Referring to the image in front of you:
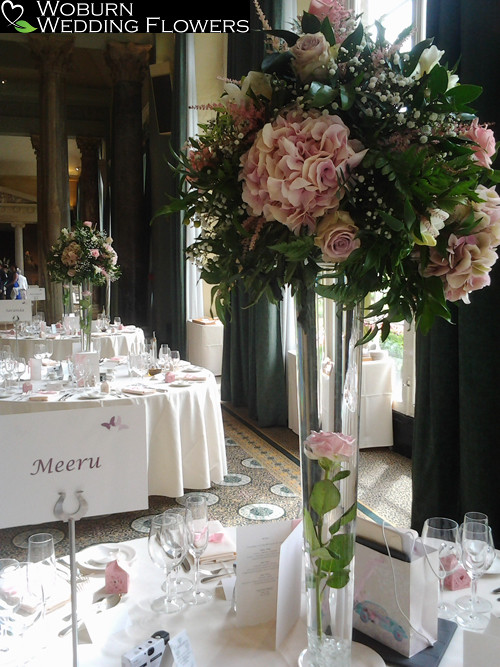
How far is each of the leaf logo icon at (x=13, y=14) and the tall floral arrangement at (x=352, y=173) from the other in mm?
9221

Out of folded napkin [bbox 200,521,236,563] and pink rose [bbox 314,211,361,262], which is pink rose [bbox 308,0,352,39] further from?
folded napkin [bbox 200,521,236,563]

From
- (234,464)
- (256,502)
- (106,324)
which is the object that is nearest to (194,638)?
(256,502)

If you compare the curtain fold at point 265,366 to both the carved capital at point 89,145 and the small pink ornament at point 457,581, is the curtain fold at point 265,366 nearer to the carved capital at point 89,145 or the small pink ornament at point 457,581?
the small pink ornament at point 457,581

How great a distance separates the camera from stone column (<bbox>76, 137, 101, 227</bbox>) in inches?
610

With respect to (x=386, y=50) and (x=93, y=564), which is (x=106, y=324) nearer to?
(x=93, y=564)

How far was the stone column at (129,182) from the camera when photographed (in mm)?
11227

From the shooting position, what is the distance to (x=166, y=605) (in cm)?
121

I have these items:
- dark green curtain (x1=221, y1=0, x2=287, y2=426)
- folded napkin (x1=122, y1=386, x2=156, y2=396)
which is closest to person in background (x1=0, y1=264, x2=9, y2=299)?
dark green curtain (x1=221, y1=0, x2=287, y2=426)

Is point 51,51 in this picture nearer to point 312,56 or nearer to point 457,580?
point 312,56

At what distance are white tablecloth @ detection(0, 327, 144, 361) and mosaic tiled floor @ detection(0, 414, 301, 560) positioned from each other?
2.00 metres

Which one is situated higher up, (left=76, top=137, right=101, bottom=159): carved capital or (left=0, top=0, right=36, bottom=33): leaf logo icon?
(left=0, top=0, right=36, bottom=33): leaf logo icon

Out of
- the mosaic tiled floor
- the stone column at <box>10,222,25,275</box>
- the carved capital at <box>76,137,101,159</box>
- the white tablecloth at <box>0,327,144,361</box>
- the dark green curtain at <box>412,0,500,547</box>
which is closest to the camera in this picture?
the dark green curtain at <box>412,0,500,547</box>

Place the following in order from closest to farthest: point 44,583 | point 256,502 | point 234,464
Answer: point 44,583, point 256,502, point 234,464

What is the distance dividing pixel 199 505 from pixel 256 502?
2682 millimetres
